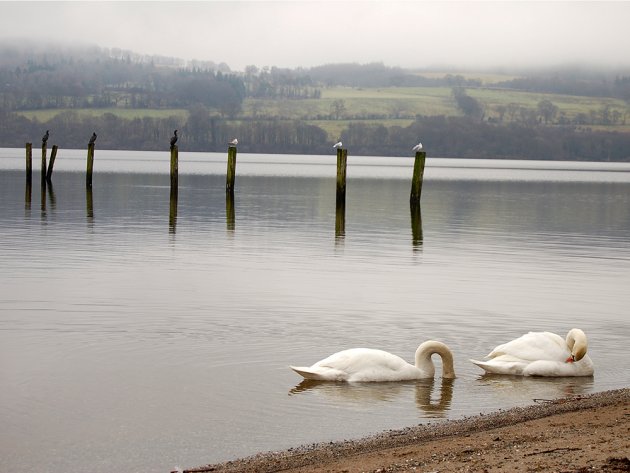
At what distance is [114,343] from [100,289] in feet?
18.9

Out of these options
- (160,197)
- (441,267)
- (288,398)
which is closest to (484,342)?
(288,398)

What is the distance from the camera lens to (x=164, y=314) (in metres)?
19.3

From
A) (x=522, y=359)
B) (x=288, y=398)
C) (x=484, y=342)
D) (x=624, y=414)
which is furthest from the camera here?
(x=484, y=342)

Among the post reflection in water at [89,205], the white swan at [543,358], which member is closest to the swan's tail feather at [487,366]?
the white swan at [543,358]

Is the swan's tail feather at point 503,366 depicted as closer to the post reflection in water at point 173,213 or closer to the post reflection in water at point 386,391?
the post reflection in water at point 386,391

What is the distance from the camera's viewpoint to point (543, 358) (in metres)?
15.3

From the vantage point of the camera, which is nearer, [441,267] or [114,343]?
[114,343]

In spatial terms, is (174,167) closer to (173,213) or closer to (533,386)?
(173,213)

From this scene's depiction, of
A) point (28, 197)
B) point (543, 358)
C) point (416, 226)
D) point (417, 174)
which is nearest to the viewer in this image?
point (543, 358)

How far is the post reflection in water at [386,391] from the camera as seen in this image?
13.4 meters

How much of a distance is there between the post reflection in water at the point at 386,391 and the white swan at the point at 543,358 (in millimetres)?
1009

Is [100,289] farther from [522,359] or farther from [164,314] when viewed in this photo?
[522,359]

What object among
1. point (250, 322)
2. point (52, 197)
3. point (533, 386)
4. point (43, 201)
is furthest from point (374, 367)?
point (52, 197)

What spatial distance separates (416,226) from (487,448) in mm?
32201
